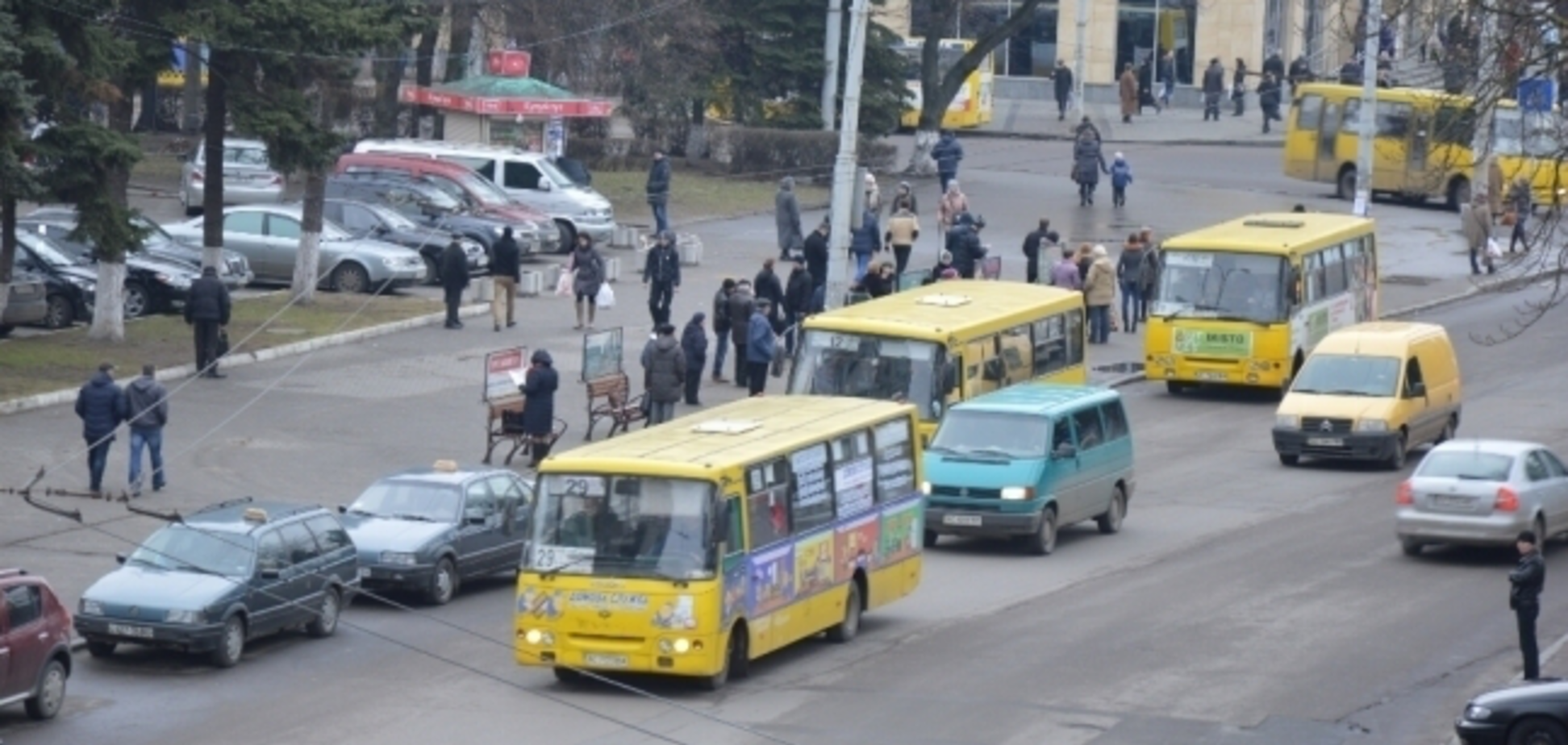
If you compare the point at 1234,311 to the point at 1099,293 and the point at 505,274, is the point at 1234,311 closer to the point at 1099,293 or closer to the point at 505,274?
the point at 1099,293

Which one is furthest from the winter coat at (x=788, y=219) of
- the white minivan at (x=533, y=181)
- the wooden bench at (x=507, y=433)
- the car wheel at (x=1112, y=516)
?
the car wheel at (x=1112, y=516)

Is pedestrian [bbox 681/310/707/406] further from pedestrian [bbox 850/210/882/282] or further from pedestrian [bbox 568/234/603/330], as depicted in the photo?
pedestrian [bbox 850/210/882/282]

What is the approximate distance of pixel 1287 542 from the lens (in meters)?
32.0

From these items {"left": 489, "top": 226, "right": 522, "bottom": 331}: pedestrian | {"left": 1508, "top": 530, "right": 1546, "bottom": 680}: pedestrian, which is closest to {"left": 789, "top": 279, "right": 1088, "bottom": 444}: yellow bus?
{"left": 489, "top": 226, "right": 522, "bottom": 331}: pedestrian

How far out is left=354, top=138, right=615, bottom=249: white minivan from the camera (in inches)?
2077

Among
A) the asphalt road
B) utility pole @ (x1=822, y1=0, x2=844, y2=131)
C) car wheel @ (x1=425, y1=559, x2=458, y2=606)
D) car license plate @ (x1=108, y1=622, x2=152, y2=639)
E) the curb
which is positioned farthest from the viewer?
utility pole @ (x1=822, y1=0, x2=844, y2=131)

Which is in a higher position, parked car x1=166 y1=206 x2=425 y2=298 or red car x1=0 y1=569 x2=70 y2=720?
parked car x1=166 y1=206 x2=425 y2=298

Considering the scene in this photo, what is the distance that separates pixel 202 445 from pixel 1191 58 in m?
56.9

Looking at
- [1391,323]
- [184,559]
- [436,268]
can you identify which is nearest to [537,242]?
[436,268]

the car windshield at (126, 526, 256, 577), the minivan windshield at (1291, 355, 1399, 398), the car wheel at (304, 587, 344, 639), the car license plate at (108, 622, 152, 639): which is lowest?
the car wheel at (304, 587, 344, 639)

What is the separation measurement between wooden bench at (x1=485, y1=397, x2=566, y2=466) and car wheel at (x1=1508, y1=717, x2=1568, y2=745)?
15924 millimetres

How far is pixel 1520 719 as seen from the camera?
20984mm

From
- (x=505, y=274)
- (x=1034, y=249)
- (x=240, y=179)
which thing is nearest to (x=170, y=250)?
(x=505, y=274)

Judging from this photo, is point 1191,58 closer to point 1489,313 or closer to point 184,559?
point 1489,313
